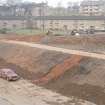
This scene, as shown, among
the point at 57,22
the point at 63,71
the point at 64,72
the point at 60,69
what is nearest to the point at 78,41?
the point at 60,69

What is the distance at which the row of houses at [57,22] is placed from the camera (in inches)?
5822

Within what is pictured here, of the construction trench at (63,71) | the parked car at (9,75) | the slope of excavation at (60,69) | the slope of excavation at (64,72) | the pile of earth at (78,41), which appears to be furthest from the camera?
the pile of earth at (78,41)

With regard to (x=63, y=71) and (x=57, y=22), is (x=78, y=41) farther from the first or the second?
(x=57, y=22)

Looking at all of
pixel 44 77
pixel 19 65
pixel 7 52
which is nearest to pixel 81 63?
pixel 44 77

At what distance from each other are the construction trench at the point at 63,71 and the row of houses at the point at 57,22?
258 feet

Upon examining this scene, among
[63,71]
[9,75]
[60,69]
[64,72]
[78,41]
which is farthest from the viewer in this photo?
[78,41]

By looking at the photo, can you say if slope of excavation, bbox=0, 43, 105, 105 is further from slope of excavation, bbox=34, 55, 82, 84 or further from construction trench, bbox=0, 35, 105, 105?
slope of excavation, bbox=34, 55, 82, 84

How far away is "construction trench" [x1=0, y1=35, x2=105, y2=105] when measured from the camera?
44.4 meters

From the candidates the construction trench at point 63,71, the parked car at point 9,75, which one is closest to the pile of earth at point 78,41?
the construction trench at point 63,71

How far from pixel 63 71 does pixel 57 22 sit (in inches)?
4104

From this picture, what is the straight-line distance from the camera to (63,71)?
52.8 meters

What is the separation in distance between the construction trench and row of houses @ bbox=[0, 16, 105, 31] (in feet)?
258

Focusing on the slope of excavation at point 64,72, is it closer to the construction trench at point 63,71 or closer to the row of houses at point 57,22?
the construction trench at point 63,71

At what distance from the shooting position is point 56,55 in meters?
61.2
